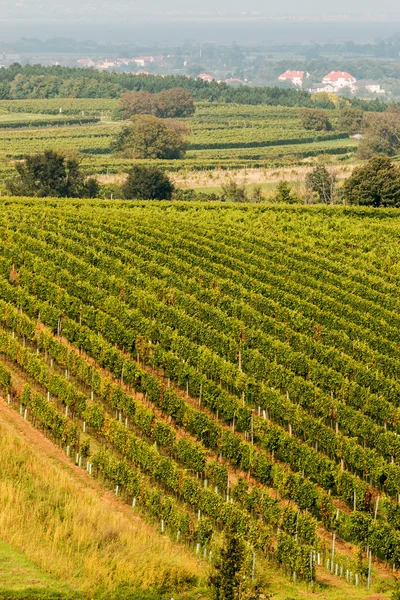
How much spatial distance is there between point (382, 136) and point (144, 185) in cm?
6884

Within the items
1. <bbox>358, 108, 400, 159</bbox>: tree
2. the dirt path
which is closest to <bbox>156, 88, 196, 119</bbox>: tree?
<bbox>358, 108, 400, 159</bbox>: tree

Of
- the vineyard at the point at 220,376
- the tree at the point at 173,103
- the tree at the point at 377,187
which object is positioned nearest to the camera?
the vineyard at the point at 220,376

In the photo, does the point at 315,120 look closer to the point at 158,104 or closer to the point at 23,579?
the point at 158,104

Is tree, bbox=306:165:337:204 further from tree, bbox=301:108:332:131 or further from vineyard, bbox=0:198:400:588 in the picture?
tree, bbox=301:108:332:131

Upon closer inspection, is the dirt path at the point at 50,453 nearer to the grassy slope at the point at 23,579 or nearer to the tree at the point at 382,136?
the grassy slope at the point at 23,579

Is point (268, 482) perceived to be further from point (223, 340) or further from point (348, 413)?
point (223, 340)

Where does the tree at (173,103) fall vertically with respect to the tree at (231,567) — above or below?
above

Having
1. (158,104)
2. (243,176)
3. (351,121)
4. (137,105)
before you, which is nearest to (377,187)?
(243,176)

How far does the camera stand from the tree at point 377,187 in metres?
80.1

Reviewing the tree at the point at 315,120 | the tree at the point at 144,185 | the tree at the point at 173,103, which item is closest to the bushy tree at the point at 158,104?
the tree at the point at 173,103

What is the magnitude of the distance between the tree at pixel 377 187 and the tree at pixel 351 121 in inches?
3236

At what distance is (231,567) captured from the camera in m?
24.5

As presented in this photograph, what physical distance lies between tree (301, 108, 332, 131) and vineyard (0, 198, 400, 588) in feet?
340

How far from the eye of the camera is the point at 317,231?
66.1 m
